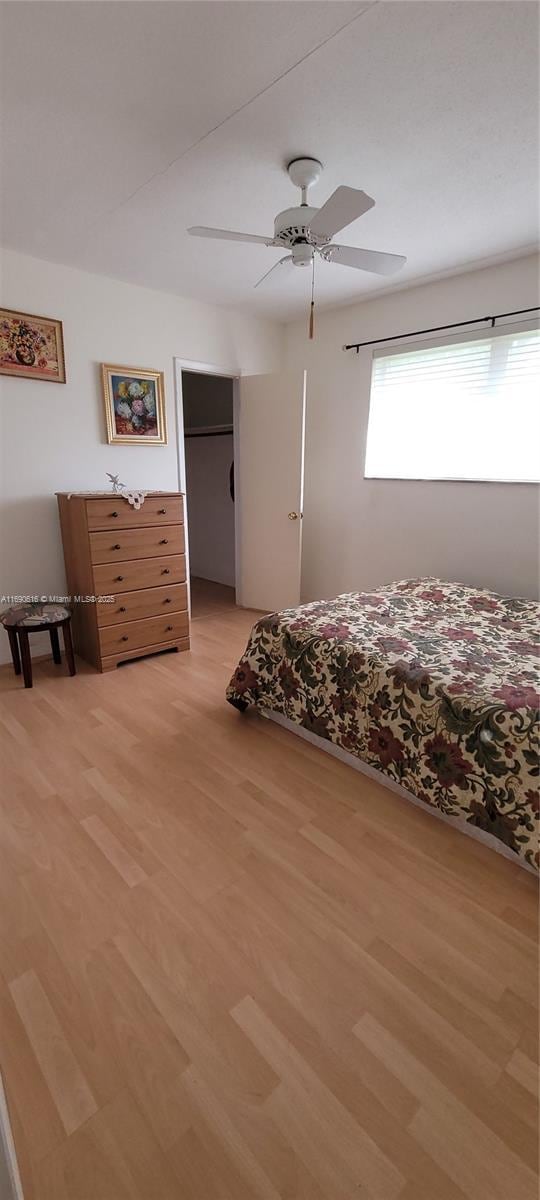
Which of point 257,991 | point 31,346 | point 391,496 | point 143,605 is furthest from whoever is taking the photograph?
point 391,496

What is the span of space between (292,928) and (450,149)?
108 inches

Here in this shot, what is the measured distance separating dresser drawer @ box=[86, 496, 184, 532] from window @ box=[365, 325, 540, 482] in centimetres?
158

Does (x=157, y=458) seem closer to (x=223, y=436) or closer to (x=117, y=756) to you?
(x=223, y=436)

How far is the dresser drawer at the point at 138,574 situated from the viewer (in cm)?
283

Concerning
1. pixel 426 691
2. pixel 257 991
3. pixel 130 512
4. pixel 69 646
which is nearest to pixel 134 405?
pixel 130 512

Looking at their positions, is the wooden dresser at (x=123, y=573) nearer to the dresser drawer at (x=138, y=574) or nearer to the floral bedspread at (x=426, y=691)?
the dresser drawer at (x=138, y=574)

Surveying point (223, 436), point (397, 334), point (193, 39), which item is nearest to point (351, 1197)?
point (193, 39)

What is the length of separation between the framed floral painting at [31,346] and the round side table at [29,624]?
136cm

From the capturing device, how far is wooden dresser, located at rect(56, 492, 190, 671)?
2779mm

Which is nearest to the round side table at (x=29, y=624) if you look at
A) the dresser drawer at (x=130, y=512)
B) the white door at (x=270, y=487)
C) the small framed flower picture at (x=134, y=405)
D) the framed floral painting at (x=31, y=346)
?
the dresser drawer at (x=130, y=512)

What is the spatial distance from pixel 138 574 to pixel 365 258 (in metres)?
2.02

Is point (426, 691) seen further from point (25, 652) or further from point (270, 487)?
point (270, 487)

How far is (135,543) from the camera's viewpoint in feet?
9.61

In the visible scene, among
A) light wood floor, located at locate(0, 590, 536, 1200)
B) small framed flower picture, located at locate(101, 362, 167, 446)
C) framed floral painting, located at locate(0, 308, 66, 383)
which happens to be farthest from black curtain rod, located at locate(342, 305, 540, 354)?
light wood floor, located at locate(0, 590, 536, 1200)
